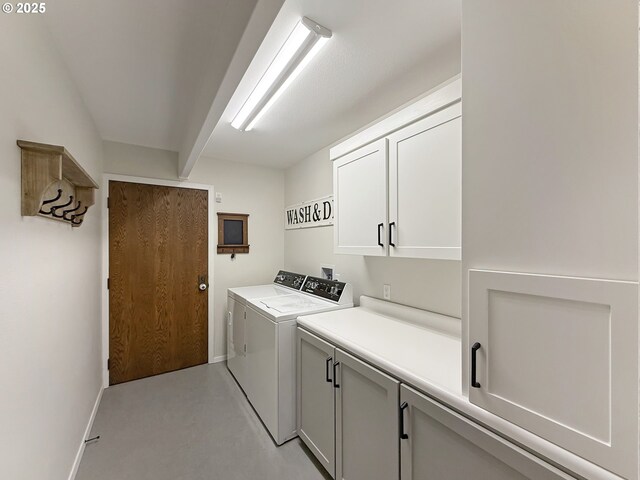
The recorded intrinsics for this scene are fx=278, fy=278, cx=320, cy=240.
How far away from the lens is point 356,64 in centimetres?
158

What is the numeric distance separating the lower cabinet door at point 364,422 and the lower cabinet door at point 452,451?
6cm

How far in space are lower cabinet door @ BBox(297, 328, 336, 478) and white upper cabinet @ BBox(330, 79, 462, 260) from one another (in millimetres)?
718

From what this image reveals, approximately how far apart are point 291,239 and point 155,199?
1622 mm

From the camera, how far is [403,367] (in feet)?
4.05

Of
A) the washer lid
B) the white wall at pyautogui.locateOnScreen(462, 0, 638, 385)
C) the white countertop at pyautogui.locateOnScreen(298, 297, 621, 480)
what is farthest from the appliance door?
the white wall at pyautogui.locateOnScreen(462, 0, 638, 385)

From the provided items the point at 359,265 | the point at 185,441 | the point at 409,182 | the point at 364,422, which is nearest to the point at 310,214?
the point at 359,265

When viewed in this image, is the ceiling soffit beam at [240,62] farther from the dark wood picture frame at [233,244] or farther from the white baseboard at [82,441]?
the white baseboard at [82,441]

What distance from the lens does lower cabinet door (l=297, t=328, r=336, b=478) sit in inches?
65.4

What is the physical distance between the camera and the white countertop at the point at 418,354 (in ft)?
2.50

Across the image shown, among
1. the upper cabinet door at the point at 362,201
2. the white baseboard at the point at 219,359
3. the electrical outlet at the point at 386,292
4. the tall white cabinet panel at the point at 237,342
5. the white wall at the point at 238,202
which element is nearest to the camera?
the upper cabinet door at the point at 362,201

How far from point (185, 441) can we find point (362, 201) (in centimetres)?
220

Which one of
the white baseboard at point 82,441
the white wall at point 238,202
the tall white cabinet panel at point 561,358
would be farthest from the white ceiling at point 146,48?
the white baseboard at point 82,441

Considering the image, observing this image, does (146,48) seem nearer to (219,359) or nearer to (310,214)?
(310,214)

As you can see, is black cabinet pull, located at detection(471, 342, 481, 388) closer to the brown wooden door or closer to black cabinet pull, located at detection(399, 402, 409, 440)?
black cabinet pull, located at detection(399, 402, 409, 440)
